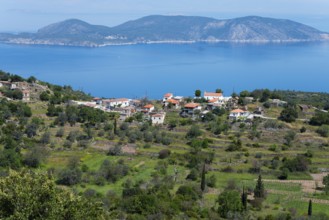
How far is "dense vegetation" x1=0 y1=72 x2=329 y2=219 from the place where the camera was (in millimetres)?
18688

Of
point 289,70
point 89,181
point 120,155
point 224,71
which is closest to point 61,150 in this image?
point 120,155

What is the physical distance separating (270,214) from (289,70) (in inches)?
4326

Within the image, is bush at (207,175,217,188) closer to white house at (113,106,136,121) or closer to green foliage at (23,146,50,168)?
green foliage at (23,146,50,168)

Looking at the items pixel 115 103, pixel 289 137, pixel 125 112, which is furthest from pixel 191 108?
pixel 289 137

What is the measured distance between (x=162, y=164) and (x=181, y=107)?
21695 mm

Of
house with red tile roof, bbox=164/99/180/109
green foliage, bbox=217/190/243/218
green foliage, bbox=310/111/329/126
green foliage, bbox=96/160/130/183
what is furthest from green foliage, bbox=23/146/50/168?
green foliage, bbox=310/111/329/126

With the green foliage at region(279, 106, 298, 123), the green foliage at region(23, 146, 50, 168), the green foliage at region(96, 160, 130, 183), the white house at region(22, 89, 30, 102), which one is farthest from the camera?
the white house at region(22, 89, 30, 102)

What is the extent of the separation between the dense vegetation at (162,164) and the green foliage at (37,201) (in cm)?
2

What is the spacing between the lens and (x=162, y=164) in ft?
101

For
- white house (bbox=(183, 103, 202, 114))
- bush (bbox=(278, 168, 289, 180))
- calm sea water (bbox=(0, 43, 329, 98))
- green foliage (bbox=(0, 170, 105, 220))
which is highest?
green foliage (bbox=(0, 170, 105, 220))

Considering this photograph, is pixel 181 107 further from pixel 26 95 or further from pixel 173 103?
pixel 26 95

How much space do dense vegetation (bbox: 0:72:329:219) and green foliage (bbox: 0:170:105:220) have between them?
0.08ft

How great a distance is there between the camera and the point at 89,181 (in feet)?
88.3

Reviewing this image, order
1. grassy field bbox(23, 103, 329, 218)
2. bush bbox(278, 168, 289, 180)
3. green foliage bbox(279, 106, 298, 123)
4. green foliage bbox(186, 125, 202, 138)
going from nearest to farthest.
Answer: grassy field bbox(23, 103, 329, 218), bush bbox(278, 168, 289, 180), green foliage bbox(186, 125, 202, 138), green foliage bbox(279, 106, 298, 123)
